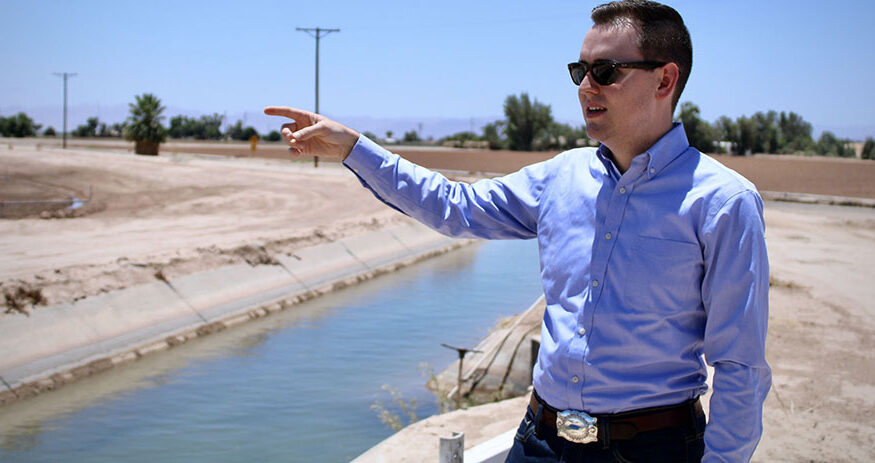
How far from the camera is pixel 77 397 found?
426 inches

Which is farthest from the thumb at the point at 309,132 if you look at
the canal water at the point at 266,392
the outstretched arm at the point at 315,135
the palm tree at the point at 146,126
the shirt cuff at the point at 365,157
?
the palm tree at the point at 146,126

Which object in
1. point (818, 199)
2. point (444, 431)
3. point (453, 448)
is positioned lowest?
point (444, 431)

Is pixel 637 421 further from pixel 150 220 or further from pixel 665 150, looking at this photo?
pixel 150 220

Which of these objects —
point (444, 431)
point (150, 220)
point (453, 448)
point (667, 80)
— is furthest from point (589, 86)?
point (150, 220)

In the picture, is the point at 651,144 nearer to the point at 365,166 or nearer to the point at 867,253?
the point at 365,166

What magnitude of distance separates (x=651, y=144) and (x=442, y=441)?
199cm

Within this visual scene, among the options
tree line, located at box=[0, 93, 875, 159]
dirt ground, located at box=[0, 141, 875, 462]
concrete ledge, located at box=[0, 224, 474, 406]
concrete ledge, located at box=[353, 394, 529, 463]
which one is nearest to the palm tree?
tree line, located at box=[0, 93, 875, 159]

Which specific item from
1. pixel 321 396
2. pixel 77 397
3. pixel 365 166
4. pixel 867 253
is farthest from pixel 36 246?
pixel 867 253

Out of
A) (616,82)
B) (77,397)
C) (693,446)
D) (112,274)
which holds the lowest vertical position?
(77,397)

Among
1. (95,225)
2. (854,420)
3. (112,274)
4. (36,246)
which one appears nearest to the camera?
(854,420)

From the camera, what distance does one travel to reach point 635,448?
201cm

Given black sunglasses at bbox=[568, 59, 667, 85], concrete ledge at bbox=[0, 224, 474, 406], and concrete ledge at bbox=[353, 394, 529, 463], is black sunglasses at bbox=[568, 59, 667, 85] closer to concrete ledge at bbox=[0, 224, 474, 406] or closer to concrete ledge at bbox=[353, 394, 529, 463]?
concrete ledge at bbox=[353, 394, 529, 463]

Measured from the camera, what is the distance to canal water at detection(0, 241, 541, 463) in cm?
920

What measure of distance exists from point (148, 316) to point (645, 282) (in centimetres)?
1278
